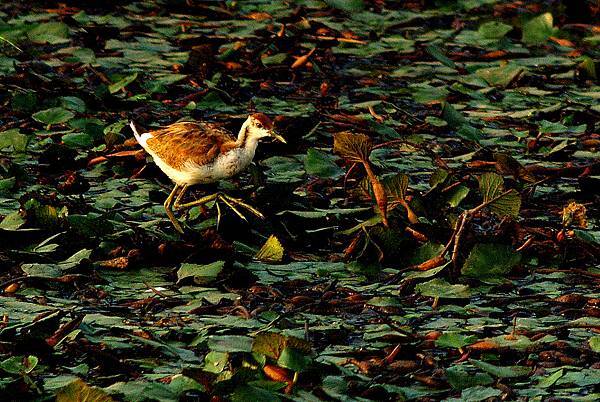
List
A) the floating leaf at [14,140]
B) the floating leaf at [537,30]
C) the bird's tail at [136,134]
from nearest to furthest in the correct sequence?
the bird's tail at [136,134]
the floating leaf at [14,140]
the floating leaf at [537,30]

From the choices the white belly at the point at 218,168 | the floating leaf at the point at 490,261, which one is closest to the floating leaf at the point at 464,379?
the floating leaf at the point at 490,261

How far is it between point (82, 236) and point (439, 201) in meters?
1.55

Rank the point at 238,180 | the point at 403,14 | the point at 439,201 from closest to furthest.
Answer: the point at 439,201 < the point at 238,180 < the point at 403,14

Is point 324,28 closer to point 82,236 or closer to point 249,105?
point 249,105

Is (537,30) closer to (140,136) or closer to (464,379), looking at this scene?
(140,136)

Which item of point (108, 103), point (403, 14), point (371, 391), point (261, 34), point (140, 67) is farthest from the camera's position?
point (403, 14)

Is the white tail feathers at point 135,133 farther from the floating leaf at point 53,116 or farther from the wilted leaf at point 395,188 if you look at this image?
the wilted leaf at point 395,188

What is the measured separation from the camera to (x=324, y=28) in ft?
30.0

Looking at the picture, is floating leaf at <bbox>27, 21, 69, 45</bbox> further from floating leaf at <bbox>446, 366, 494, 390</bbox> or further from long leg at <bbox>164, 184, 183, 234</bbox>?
floating leaf at <bbox>446, 366, 494, 390</bbox>

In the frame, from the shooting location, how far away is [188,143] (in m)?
6.16

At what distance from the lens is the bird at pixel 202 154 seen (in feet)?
19.9

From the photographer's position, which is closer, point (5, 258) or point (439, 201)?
point (5, 258)

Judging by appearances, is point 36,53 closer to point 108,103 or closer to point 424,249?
point 108,103

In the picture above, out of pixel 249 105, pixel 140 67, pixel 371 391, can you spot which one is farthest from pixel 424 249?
pixel 140 67
